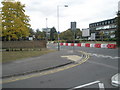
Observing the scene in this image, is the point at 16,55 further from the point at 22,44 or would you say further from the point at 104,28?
the point at 104,28

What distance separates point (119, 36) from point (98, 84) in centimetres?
1400

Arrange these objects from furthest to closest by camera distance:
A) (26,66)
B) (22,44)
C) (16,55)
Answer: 1. (22,44)
2. (16,55)
3. (26,66)

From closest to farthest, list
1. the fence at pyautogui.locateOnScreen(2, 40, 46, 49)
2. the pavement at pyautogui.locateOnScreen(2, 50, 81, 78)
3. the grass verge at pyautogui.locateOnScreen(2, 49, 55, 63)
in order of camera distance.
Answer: the pavement at pyautogui.locateOnScreen(2, 50, 81, 78)
the grass verge at pyautogui.locateOnScreen(2, 49, 55, 63)
the fence at pyautogui.locateOnScreen(2, 40, 46, 49)

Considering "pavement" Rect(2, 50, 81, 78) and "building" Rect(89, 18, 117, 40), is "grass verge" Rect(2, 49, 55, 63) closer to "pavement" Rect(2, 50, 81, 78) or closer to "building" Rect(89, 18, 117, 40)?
"pavement" Rect(2, 50, 81, 78)

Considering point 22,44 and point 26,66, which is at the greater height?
point 22,44

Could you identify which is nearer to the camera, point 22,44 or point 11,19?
point 11,19

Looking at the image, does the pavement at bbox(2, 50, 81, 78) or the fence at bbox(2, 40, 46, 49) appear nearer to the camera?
the pavement at bbox(2, 50, 81, 78)

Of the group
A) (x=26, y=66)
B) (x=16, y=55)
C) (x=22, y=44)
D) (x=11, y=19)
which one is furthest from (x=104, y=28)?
(x=26, y=66)

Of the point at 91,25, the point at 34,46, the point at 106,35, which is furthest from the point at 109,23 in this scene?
the point at 34,46

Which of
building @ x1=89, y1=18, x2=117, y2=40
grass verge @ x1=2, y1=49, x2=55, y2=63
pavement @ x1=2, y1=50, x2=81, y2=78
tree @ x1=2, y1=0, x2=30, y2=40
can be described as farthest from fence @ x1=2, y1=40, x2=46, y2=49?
building @ x1=89, y1=18, x2=117, y2=40

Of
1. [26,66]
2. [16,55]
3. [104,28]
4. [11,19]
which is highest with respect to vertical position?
[104,28]

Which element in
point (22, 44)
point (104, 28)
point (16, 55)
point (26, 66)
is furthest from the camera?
point (104, 28)

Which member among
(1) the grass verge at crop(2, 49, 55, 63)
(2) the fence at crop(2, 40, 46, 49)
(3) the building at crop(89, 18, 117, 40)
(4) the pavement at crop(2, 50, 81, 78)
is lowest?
(4) the pavement at crop(2, 50, 81, 78)

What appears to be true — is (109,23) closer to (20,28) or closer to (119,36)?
(119,36)
